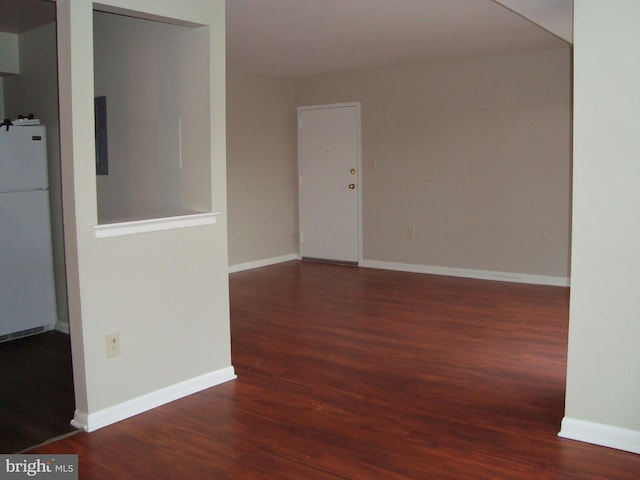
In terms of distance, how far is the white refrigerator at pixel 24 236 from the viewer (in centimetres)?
447

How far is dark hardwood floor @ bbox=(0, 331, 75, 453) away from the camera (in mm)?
3000

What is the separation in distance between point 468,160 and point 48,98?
4012 mm

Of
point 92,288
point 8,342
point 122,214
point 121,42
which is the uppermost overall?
point 121,42

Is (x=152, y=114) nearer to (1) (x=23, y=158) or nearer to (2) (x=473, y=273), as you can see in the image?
(1) (x=23, y=158)

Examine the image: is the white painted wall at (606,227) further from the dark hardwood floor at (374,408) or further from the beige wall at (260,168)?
the beige wall at (260,168)

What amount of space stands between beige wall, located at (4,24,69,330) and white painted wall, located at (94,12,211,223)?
0.62m

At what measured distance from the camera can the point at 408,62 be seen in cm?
670

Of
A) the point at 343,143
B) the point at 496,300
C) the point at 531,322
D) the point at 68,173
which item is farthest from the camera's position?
the point at 343,143

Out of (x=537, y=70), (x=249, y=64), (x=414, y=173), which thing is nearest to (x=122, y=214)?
(x=249, y=64)

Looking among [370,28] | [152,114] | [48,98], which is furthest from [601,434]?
[48,98]

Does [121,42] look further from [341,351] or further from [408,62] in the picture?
[408,62]

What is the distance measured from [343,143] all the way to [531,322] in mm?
3400

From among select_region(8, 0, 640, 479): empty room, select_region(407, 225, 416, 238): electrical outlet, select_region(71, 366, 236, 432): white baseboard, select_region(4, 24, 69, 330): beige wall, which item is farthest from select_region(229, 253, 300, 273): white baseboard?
select_region(71, 366, 236, 432): white baseboard

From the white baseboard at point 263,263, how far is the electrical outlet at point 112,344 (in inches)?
155
